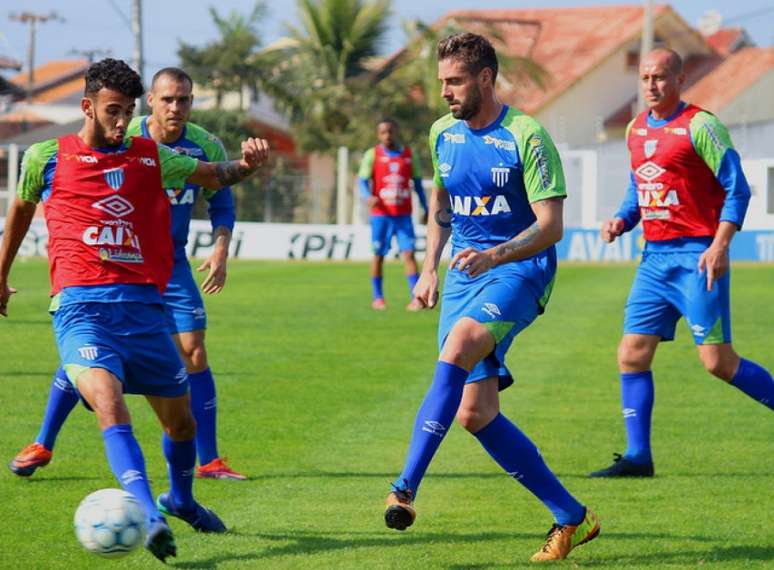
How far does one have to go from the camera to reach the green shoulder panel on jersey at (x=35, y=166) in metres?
5.80

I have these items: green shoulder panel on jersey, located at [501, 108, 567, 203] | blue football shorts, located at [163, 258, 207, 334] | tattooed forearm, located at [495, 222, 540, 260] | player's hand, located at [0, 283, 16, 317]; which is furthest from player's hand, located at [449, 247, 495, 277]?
blue football shorts, located at [163, 258, 207, 334]

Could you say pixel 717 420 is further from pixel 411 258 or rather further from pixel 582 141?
pixel 582 141

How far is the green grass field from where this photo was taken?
6125 millimetres

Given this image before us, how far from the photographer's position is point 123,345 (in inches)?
224

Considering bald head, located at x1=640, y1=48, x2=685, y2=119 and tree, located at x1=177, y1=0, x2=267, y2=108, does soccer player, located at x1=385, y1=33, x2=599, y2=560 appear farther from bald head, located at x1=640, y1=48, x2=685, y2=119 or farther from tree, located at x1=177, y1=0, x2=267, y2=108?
tree, located at x1=177, y1=0, x2=267, y2=108

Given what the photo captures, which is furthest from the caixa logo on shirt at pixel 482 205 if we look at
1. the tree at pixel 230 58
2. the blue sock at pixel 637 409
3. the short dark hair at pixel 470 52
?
the tree at pixel 230 58

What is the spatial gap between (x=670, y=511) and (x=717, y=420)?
9.97 ft

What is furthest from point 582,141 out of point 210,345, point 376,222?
point 210,345

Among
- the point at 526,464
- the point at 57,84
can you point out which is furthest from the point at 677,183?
the point at 57,84

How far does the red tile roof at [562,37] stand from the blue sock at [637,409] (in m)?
39.4

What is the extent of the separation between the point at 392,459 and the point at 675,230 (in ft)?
6.96

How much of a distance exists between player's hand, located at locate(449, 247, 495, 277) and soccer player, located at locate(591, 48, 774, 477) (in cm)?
212

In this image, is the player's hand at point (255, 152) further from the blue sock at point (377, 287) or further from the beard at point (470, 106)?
the blue sock at point (377, 287)

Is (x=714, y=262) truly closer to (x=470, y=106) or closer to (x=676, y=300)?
(x=676, y=300)
